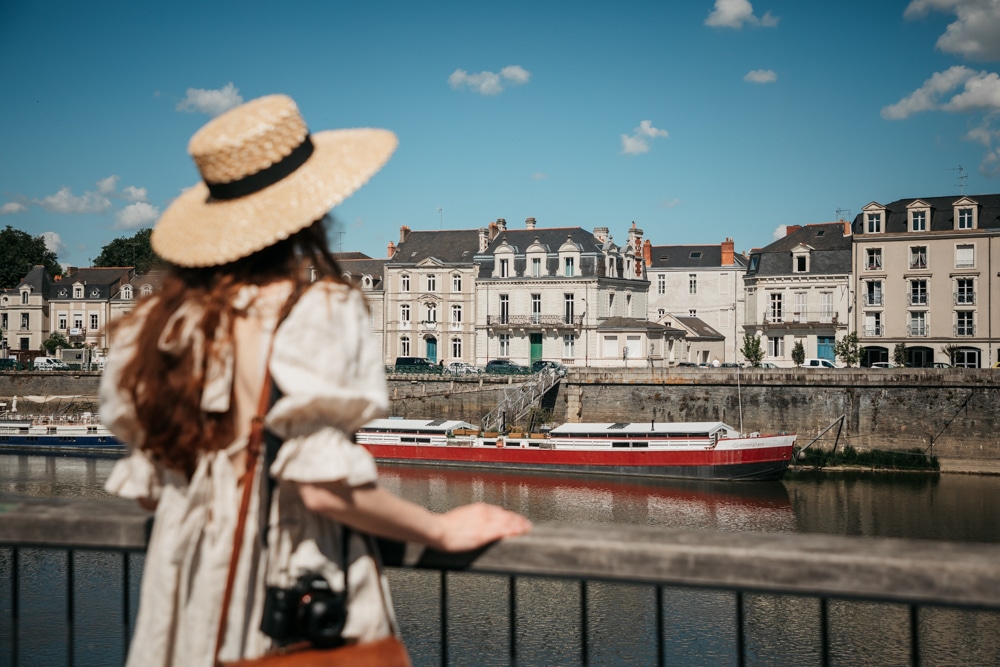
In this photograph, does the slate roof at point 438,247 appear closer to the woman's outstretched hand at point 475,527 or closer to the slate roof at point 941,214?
the slate roof at point 941,214

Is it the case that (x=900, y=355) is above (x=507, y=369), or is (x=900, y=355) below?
above

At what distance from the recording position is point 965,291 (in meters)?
41.3

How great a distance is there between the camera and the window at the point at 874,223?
1695 inches

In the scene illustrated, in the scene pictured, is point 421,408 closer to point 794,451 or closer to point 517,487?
point 517,487

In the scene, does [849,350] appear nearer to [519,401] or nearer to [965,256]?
[965,256]

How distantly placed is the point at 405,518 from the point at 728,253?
55.1 meters

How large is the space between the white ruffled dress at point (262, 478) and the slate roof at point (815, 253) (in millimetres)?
46868

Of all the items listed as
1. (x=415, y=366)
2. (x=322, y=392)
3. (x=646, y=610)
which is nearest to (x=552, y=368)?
(x=415, y=366)

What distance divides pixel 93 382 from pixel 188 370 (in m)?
51.4

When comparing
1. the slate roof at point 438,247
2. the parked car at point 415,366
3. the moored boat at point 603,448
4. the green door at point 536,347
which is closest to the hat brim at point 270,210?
the moored boat at point 603,448

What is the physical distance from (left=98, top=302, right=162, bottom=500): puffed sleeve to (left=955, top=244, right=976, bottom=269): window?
4431 centimetres

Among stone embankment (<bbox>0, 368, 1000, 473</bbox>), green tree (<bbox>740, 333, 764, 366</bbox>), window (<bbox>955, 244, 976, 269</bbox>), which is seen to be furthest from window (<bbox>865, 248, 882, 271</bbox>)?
stone embankment (<bbox>0, 368, 1000, 473</bbox>)

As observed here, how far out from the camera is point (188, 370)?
78.8 inches

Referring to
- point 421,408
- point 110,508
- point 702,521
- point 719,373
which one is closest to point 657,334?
point 719,373
